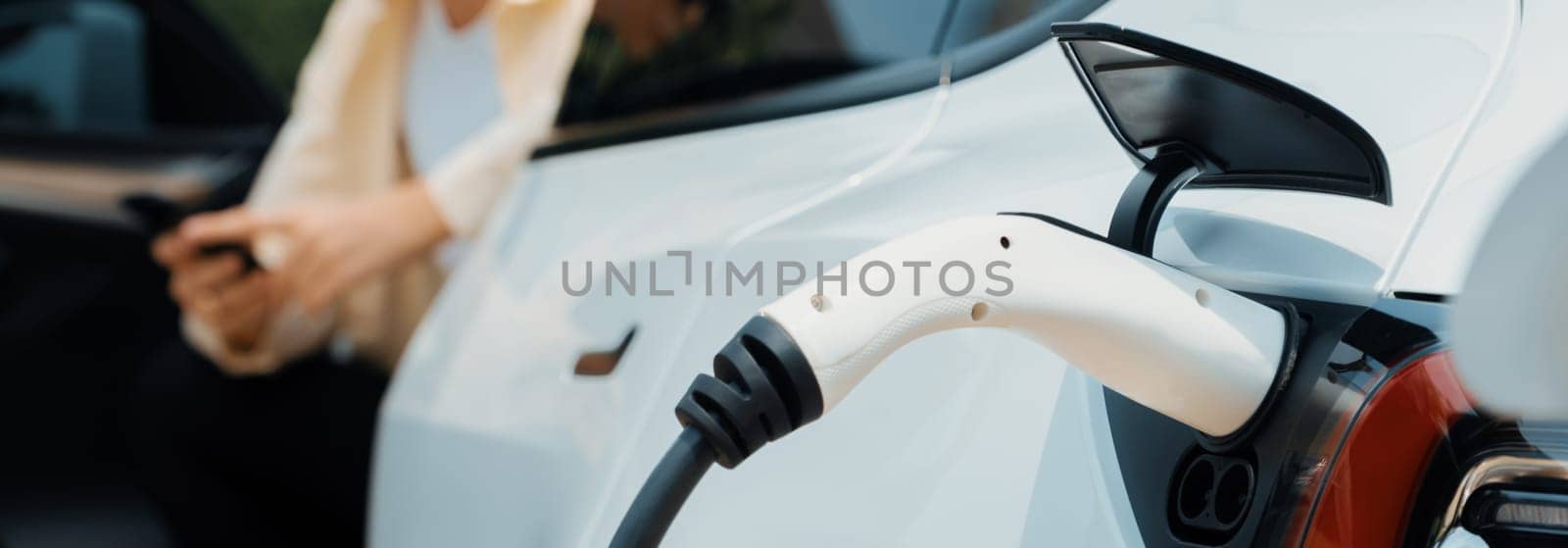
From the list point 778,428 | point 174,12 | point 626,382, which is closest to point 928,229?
point 778,428

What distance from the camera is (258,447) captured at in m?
1.77

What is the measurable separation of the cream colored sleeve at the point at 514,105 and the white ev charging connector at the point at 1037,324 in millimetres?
899

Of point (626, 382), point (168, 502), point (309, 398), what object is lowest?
point (168, 502)

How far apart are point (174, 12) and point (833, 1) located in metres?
2.07

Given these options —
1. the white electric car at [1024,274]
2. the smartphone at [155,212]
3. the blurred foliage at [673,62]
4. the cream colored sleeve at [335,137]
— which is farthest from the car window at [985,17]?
the smartphone at [155,212]

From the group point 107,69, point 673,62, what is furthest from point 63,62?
point 673,62

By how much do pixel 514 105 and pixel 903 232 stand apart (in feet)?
2.83

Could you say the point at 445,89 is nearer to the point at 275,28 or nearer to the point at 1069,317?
the point at 1069,317

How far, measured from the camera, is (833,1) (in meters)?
1.08

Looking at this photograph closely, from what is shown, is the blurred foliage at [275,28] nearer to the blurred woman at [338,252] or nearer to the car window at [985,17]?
the blurred woman at [338,252]

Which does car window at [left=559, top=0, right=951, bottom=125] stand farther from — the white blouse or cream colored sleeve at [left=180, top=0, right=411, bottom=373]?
cream colored sleeve at [left=180, top=0, right=411, bottom=373]

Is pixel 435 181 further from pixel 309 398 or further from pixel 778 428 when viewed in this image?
pixel 778 428

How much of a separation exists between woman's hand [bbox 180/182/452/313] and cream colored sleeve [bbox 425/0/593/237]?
0.04m

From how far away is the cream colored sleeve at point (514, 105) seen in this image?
1.45 metres
